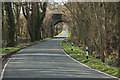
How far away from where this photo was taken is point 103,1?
21859mm

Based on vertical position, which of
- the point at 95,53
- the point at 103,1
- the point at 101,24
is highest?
the point at 103,1

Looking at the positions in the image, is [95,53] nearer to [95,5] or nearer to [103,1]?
[95,5]

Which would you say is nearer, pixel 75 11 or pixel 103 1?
pixel 103 1

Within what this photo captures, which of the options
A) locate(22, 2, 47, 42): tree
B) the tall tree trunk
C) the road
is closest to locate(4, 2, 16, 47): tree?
the tall tree trunk

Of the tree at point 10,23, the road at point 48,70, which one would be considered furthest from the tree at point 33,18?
the road at point 48,70

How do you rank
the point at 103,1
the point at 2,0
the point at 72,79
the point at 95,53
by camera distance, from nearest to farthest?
the point at 72,79
the point at 103,1
the point at 95,53
the point at 2,0

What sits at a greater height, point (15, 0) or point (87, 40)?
point (15, 0)

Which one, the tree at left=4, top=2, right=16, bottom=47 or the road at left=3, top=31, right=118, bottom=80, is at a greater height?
the tree at left=4, top=2, right=16, bottom=47

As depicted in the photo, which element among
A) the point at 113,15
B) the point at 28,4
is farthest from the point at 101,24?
the point at 28,4

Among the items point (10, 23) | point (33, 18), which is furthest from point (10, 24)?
point (33, 18)

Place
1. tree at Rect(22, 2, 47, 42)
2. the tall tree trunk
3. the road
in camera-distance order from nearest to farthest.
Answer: the road, the tall tree trunk, tree at Rect(22, 2, 47, 42)

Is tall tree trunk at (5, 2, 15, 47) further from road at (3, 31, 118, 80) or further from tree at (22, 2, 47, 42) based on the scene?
tree at (22, 2, 47, 42)

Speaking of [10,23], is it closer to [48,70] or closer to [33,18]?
[48,70]

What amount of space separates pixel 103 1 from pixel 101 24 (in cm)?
335
